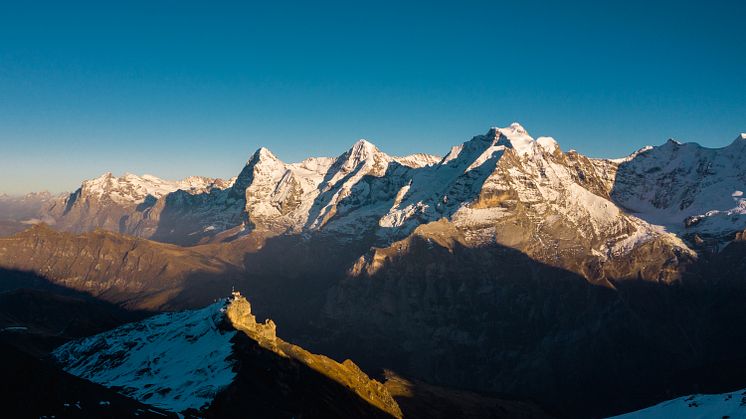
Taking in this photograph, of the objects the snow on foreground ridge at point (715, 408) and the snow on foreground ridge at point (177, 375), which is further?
the snow on foreground ridge at point (715, 408)

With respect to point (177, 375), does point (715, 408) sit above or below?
below

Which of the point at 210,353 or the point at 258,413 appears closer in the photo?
the point at 258,413

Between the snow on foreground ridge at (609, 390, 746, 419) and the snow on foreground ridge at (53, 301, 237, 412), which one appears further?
the snow on foreground ridge at (609, 390, 746, 419)

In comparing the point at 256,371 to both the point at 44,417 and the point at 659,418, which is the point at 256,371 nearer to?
the point at 44,417

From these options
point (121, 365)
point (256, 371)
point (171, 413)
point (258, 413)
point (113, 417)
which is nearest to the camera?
point (113, 417)

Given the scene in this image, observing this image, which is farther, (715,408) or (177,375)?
(715,408)

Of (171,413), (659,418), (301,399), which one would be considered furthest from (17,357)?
(659,418)

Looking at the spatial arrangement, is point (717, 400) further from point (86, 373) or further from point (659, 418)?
point (86, 373)

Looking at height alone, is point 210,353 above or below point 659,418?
above

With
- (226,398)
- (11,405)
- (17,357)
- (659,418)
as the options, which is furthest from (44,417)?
(659,418)

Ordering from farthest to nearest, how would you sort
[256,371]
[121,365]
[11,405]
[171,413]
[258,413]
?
[121,365]
[256,371]
[258,413]
[171,413]
[11,405]
